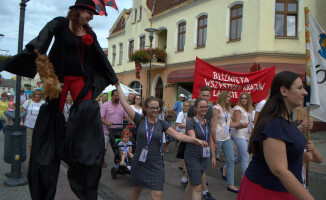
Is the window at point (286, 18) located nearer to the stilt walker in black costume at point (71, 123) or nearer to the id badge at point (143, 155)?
the id badge at point (143, 155)

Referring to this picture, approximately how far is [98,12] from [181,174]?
4696mm

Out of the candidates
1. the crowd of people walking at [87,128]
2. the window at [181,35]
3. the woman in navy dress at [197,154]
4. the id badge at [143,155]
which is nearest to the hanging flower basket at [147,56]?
the window at [181,35]

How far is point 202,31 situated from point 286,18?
5.10 metres

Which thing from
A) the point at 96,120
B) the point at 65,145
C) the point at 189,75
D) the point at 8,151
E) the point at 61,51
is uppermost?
the point at 189,75

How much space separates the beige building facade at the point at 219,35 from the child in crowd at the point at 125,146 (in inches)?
203

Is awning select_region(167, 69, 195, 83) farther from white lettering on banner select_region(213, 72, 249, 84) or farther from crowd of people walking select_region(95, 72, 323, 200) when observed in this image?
crowd of people walking select_region(95, 72, 323, 200)

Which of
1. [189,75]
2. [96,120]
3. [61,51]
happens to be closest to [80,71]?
[61,51]

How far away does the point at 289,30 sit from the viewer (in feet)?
45.9

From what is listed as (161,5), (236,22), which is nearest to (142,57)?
(161,5)

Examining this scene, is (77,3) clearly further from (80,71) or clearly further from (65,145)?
(65,145)

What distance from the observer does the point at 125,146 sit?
5.98 metres

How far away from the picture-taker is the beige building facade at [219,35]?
542 inches

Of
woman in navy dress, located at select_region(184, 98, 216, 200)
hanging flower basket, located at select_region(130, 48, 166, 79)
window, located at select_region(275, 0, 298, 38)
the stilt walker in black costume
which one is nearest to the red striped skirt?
the stilt walker in black costume

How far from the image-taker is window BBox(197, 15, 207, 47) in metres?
17.3
